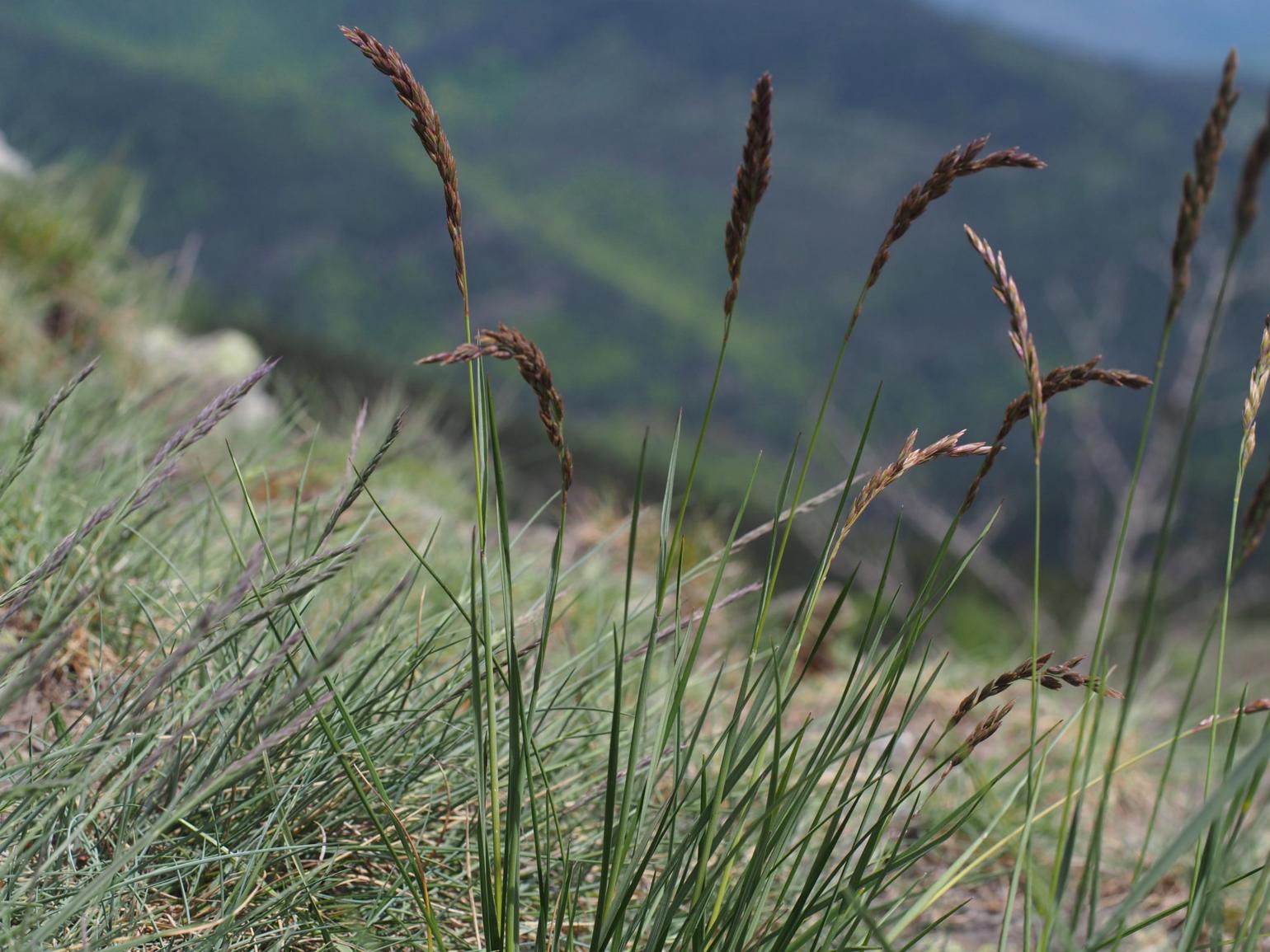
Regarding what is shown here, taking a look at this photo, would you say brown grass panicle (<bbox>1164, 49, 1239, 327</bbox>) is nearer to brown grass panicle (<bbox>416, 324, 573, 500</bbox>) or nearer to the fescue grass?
the fescue grass

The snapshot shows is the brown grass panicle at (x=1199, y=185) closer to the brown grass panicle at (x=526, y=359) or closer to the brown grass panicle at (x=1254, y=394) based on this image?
the brown grass panicle at (x=1254, y=394)

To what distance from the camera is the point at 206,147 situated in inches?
7805

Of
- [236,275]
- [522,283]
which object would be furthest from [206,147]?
[522,283]

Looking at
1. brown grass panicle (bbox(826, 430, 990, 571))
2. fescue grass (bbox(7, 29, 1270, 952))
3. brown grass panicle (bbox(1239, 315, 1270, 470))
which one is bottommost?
fescue grass (bbox(7, 29, 1270, 952))

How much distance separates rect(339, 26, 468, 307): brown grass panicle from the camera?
0.96m

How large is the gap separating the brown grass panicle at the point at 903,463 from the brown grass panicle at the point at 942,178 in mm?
177

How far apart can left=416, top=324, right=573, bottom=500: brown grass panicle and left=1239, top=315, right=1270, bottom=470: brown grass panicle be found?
64 cm

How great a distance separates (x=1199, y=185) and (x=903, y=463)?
356 millimetres

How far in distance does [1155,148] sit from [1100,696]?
23174 cm

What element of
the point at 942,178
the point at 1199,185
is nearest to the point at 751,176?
the point at 942,178

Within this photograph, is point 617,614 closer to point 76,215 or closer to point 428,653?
point 428,653

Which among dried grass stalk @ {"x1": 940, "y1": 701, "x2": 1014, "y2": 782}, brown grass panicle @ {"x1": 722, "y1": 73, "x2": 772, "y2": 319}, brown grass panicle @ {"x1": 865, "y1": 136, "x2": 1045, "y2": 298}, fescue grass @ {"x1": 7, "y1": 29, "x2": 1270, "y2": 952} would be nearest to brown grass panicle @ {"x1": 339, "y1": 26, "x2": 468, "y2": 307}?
fescue grass @ {"x1": 7, "y1": 29, "x2": 1270, "y2": 952}

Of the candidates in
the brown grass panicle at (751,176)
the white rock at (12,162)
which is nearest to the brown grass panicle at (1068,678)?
the brown grass panicle at (751,176)

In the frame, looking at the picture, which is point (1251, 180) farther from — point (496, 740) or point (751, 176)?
point (496, 740)
